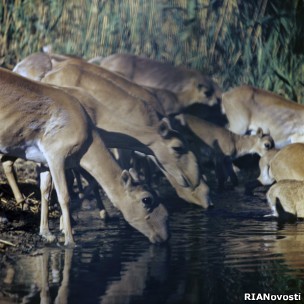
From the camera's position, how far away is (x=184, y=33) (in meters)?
20.1

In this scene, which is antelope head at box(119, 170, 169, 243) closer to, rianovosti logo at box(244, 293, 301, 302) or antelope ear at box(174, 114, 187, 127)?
rianovosti logo at box(244, 293, 301, 302)

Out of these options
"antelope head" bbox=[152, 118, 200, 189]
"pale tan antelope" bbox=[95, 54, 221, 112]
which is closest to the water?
"antelope head" bbox=[152, 118, 200, 189]

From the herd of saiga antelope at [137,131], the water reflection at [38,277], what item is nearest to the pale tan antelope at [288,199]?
the herd of saiga antelope at [137,131]

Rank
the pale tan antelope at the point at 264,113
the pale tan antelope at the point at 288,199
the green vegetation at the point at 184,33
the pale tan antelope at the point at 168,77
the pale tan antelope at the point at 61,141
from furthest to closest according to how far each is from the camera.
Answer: the green vegetation at the point at 184,33
the pale tan antelope at the point at 168,77
the pale tan antelope at the point at 264,113
the pale tan antelope at the point at 288,199
the pale tan antelope at the point at 61,141

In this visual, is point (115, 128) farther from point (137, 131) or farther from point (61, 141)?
point (61, 141)

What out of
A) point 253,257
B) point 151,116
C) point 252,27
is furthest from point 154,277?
point 252,27

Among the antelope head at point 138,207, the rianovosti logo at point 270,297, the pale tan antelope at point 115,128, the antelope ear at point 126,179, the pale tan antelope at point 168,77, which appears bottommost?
the rianovosti logo at point 270,297

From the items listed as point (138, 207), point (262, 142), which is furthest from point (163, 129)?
point (262, 142)

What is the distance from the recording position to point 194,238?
39.2 ft

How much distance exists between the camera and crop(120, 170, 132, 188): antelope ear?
12.0m

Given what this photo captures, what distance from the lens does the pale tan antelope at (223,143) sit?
17.8 m

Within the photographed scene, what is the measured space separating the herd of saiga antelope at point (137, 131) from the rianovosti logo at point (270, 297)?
2.87 metres

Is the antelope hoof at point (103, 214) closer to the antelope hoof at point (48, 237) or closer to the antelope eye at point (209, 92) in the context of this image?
the antelope hoof at point (48, 237)

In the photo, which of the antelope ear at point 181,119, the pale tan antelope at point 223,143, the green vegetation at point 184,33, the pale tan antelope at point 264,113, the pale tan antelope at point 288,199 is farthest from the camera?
the green vegetation at point 184,33
